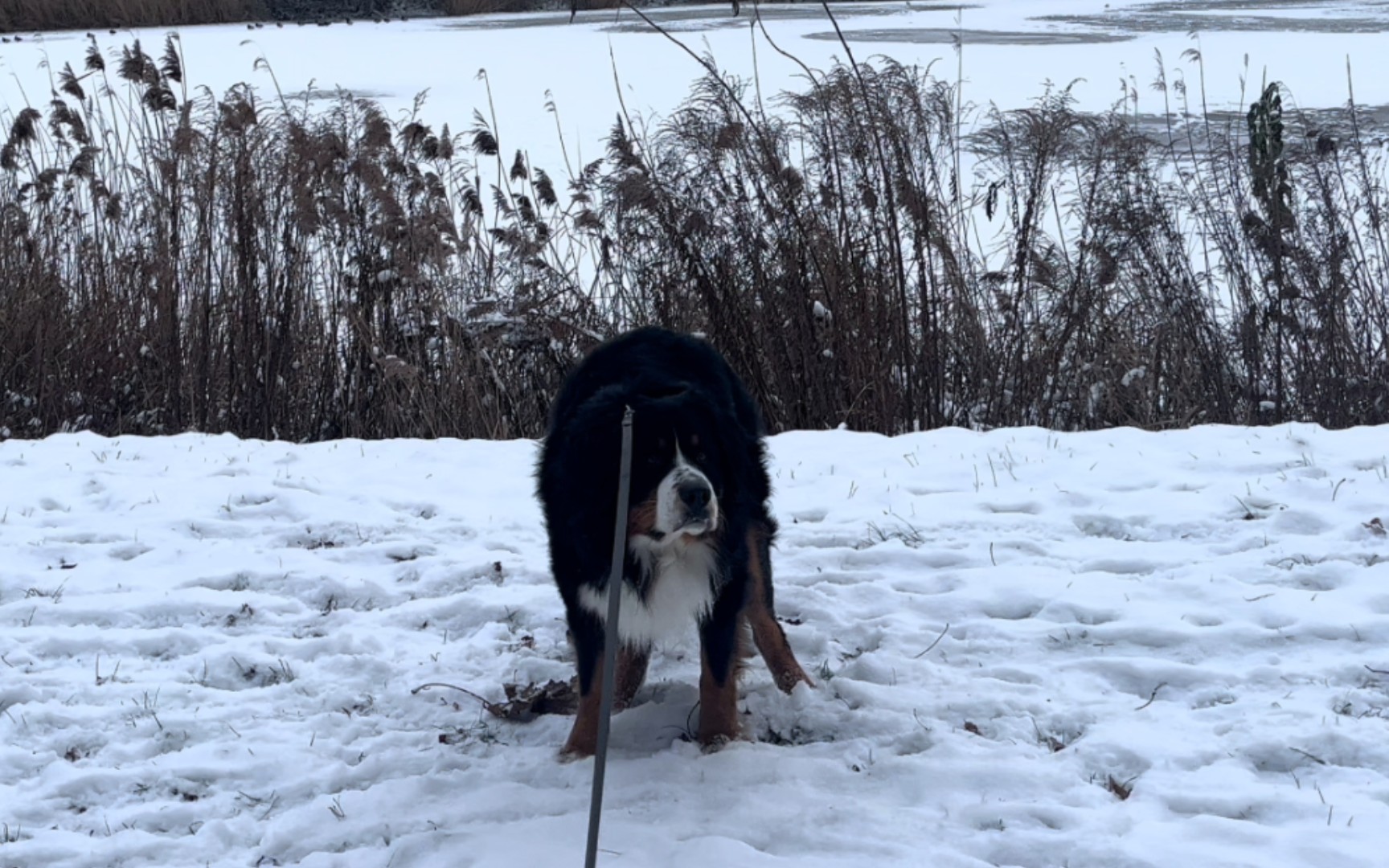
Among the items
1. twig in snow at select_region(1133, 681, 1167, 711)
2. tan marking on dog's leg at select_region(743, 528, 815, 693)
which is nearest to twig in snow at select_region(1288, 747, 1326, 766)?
twig in snow at select_region(1133, 681, 1167, 711)

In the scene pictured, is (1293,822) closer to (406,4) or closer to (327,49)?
(327,49)

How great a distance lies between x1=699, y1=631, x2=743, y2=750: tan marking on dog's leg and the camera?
3350 mm

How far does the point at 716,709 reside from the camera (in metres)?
3.36

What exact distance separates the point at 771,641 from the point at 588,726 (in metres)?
0.64

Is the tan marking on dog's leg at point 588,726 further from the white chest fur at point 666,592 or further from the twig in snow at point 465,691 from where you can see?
the twig in snow at point 465,691

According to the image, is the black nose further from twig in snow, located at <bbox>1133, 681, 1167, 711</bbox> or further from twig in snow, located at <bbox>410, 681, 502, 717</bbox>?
twig in snow, located at <bbox>1133, 681, 1167, 711</bbox>

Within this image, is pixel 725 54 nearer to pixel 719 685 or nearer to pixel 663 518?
pixel 719 685

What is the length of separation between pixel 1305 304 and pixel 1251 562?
9.84 ft

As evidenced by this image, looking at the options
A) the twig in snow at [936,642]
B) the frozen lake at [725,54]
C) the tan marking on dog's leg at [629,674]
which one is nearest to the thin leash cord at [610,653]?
the tan marking on dog's leg at [629,674]

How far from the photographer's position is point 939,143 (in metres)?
6.72

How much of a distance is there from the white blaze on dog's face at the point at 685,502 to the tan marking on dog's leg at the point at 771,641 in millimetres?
735

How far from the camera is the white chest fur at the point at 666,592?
3131mm

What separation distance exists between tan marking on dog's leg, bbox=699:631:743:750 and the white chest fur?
0.18 metres

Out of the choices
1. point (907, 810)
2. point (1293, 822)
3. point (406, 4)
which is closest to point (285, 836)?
point (907, 810)
